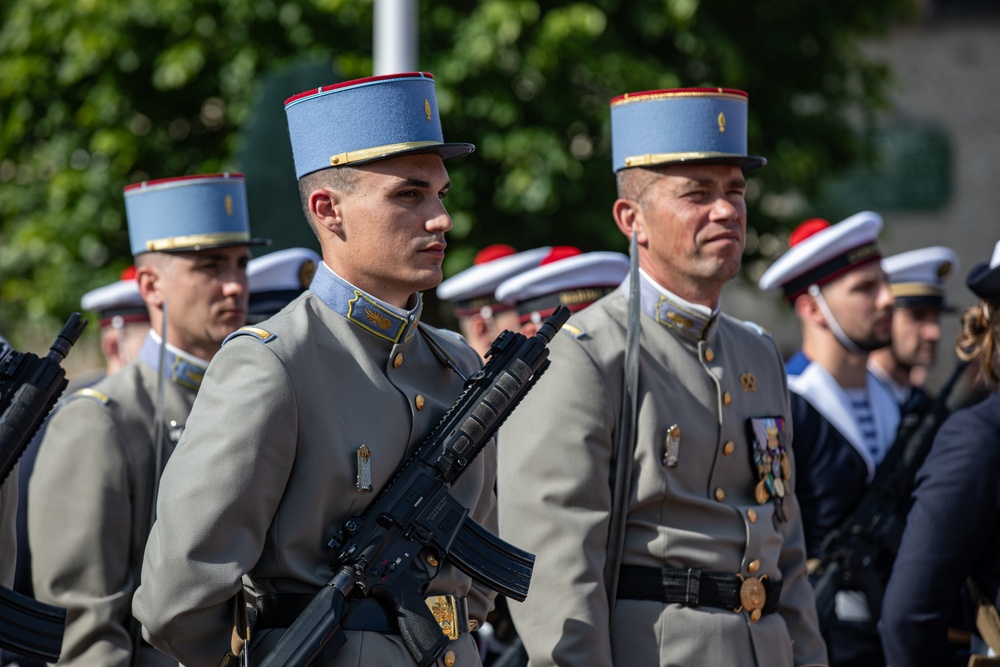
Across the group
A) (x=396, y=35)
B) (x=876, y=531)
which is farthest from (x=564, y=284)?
(x=396, y=35)

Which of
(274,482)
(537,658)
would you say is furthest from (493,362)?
(537,658)

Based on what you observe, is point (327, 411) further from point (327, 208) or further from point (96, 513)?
point (96, 513)

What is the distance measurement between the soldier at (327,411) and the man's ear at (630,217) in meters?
0.89

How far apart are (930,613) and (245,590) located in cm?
204

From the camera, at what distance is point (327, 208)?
3.36 metres

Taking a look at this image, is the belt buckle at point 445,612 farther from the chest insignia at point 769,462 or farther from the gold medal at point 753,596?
the chest insignia at point 769,462

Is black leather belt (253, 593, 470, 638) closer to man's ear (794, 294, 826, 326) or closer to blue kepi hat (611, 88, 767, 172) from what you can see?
blue kepi hat (611, 88, 767, 172)

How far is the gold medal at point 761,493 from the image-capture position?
3994 millimetres

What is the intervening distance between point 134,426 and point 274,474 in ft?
5.55

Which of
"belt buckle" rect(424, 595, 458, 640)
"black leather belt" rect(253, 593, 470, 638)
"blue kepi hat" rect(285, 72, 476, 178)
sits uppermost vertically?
"blue kepi hat" rect(285, 72, 476, 178)

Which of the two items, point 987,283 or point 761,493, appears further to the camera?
point 987,283

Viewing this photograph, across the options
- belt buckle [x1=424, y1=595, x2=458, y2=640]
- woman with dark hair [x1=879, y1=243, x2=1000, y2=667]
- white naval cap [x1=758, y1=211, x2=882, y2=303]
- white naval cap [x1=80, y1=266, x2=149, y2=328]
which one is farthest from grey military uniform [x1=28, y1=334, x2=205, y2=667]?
white naval cap [x1=758, y1=211, x2=882, y2=303]

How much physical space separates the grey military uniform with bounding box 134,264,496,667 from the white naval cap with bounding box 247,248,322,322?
2.63 meters

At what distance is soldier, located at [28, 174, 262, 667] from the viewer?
4316 mm
